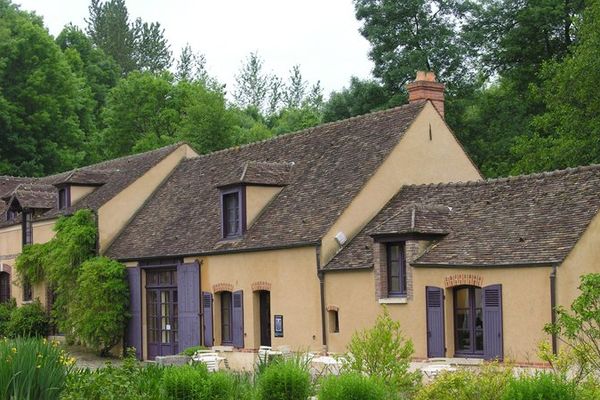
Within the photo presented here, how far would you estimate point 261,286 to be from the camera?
27.0m

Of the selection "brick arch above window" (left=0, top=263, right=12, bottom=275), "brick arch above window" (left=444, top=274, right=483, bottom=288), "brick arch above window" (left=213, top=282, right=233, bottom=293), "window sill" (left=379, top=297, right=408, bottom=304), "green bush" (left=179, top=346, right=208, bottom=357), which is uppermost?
"brick arch above window" (left=0, top=263, right=12, bottom=275)

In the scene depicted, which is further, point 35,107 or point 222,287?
point 35,107

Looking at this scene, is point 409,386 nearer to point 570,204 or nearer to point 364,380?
point 364,380

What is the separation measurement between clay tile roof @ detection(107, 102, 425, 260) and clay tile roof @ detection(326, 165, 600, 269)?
1.57 meters

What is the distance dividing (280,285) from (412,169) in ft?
14.1

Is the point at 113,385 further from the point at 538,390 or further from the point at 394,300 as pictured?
the point at 394,300

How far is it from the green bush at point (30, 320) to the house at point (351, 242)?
2473 millimetres

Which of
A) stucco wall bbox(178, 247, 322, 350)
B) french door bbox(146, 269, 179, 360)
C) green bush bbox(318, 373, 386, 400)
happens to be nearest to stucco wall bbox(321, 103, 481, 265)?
stucco wall bbox(178, 247, 322, 350)

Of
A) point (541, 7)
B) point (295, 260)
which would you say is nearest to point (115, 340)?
point (295, 260)

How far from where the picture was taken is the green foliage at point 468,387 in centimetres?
1394

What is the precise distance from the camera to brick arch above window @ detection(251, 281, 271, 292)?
26756mm

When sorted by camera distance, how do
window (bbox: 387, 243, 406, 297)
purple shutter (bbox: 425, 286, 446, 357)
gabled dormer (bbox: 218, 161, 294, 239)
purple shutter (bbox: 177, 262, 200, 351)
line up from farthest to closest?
purple shutter (bbox: 177, 262, 200, 351)
gabled dormer (bbox: 218, 161, 294, 239)
window (bbox: 387, 243, 406, 297)
purple shutter (bbox: 425, 286, 446, 357)

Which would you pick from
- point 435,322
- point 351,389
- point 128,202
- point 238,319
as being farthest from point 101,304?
point 351,389

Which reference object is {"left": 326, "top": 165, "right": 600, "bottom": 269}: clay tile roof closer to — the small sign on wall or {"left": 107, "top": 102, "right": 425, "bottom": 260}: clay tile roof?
{"left": 107, "top": 102, "right": 425, "bottom": 260}: clay tile roof
